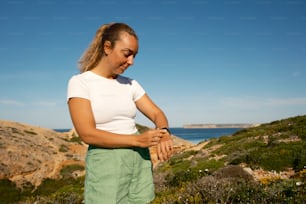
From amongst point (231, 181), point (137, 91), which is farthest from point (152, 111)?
point (231, 181)

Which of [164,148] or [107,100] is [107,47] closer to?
[107,100]

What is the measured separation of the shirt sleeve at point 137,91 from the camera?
2535 millimetres

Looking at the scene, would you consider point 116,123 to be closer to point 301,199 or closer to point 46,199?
point 301,199

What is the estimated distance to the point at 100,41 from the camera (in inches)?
93.0

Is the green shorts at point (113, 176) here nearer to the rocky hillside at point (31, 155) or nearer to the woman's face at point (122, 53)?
the woman's face at point (122, 53)

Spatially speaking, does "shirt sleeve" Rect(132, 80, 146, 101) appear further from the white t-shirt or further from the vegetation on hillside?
the vegetation on hillside

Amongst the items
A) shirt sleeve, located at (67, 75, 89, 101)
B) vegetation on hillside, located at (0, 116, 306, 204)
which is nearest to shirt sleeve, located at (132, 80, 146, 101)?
shirt sleeve, located at (67, 75, 89, 101)

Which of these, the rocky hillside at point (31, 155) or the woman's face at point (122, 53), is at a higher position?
the woman's face at point (122, 53)

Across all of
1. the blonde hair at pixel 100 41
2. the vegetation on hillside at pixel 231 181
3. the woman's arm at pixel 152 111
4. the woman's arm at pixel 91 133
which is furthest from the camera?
the vegetation on hillside at pixel 231 181

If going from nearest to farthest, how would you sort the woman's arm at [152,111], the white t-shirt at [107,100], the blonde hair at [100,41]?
Answer: 1. the white t-shirt at [107,100]
2. the blonde hair at [100,41]
3. the woman's arm at [152,111]

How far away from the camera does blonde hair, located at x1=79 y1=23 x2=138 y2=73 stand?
2.29 metres

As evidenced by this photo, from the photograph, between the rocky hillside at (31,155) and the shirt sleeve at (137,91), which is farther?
the rocky hillside at (31,155)

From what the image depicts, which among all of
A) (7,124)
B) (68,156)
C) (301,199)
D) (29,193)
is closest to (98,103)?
(301,199)

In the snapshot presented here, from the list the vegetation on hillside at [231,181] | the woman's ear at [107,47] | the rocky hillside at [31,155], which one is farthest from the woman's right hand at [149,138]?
the rocky hillside at [31,155]
